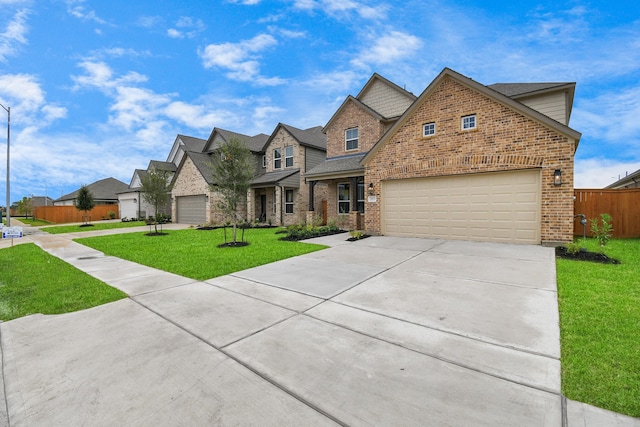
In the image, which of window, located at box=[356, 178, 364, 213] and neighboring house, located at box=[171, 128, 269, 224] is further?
neighboring house, located at box=[171, 128, 269, 224]

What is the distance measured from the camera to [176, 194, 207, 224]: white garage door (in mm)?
21719

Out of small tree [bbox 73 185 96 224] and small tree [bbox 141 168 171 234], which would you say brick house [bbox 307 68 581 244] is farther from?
small tree [bbox 73 185 96 224]

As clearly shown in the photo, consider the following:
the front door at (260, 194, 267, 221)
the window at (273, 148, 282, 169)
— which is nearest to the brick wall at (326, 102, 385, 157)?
the window at (273, 148, 282, 169)

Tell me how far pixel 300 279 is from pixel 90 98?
2613 centimetres

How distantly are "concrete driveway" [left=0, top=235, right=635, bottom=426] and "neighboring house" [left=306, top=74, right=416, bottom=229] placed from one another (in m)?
11.2

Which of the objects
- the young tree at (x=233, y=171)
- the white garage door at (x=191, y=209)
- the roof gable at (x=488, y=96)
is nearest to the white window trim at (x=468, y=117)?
the roof gable at (x=488, y=96)

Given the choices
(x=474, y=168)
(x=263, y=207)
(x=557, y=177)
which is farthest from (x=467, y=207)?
(x=263, y=207)

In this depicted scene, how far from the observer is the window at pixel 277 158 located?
805 inches

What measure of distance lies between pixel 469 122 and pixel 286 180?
37.3 ft

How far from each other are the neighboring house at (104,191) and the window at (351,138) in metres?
34.2

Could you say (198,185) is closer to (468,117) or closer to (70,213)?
(468,117)

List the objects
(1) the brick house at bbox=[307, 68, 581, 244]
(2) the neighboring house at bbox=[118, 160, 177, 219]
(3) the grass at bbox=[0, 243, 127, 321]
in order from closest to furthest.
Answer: (3) the grass at bbox=[0, 243, 127, 321]
(1) the brick house at bbox=[307, 68, 581, 244]
(2) the neighboring house at bbox=[118, 160, 177, 219]

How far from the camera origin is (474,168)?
10.1 m

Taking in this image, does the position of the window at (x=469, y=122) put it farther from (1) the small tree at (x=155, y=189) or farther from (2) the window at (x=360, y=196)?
(1) the small tree at (x=155, y=189)
